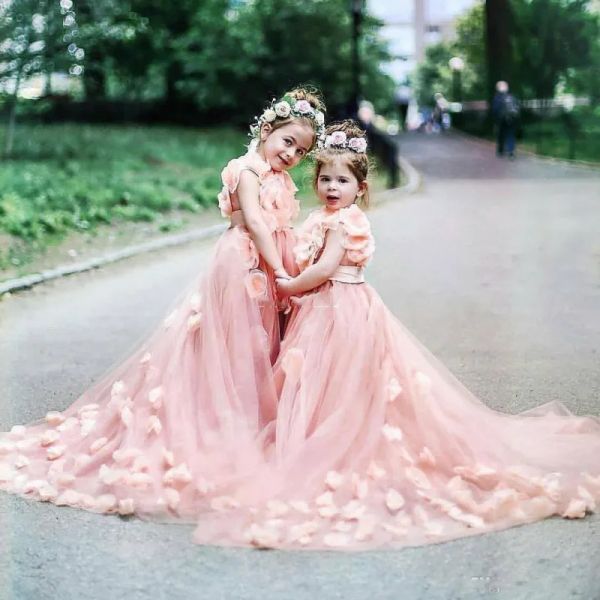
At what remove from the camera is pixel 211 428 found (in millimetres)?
4141

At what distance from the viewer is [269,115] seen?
172 inches

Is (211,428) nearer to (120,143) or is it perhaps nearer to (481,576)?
(481,576)

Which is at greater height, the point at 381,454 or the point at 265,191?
the point at 265,191

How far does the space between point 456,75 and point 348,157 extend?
107 feet

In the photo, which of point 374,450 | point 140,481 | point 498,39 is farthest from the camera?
point 498,39

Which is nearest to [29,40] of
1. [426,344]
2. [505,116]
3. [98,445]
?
[505,116]

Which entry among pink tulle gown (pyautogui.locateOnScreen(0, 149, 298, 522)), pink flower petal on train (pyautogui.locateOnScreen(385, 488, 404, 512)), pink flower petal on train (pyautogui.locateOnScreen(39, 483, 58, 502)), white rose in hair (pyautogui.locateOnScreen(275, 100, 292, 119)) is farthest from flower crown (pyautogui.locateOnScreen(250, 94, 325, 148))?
pink flower petal on train (pyautogui.locateOnScreen(39, 483, 58, 502))

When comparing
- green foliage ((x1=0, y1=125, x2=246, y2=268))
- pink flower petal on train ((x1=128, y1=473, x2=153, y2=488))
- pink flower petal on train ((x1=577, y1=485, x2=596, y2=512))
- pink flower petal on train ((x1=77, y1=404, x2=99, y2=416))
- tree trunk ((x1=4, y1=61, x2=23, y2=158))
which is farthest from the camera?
tree trunk ((x1=4, y1=61, x2=23, y2=158))

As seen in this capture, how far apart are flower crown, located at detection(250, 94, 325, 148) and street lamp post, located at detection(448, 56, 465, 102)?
29904 millimetres

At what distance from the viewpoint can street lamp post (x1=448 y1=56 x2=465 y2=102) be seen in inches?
1341

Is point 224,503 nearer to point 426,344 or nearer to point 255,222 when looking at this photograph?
point 255,222

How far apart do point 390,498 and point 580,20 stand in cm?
2078

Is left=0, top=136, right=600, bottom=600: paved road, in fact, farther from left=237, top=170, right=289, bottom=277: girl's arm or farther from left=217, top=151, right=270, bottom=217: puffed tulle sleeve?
left=217, top=151, right=270, bottom=217: puffed tulle sleeve

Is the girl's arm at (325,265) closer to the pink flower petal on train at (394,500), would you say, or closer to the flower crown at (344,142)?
the flower crown at (344,142)
